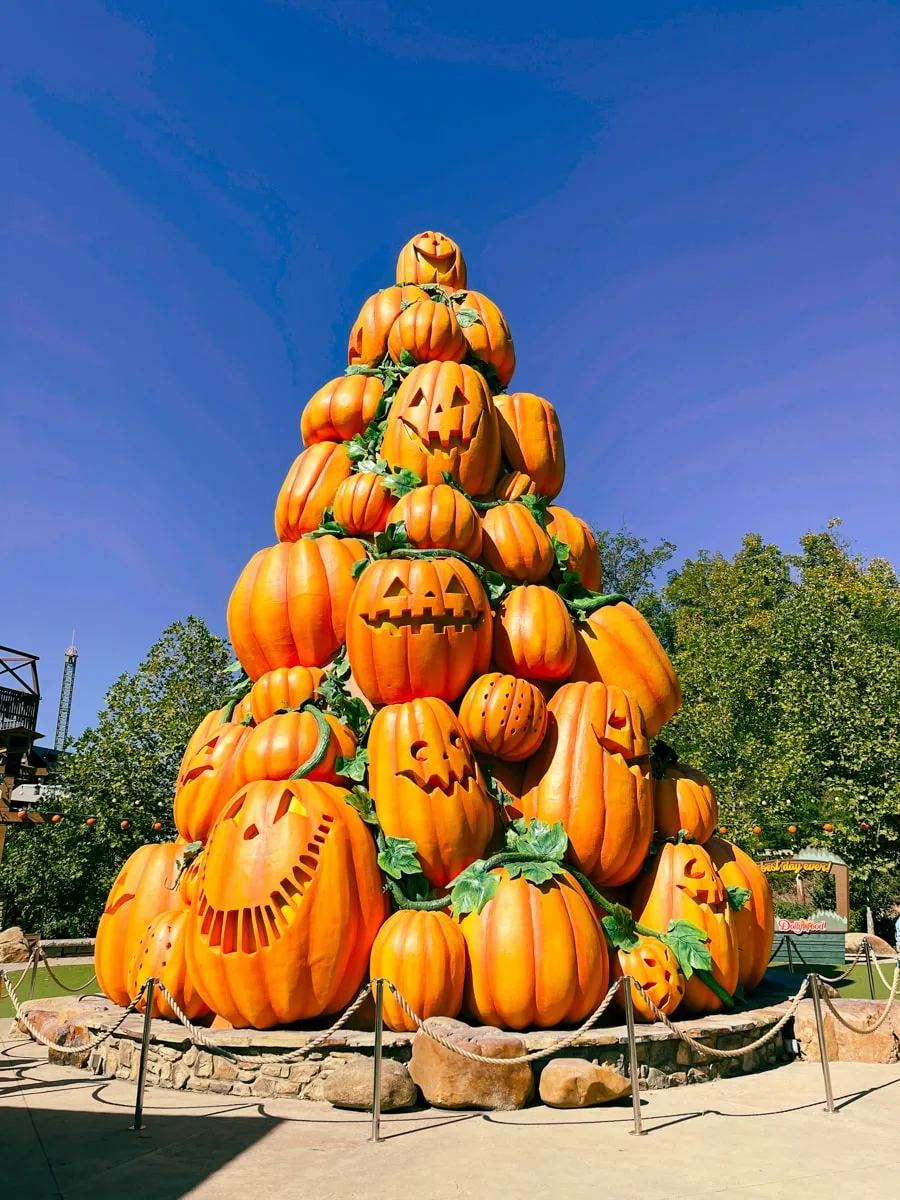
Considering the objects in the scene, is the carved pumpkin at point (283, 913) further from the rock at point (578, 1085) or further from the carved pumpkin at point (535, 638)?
the carved pumpkin at point (535, 638)

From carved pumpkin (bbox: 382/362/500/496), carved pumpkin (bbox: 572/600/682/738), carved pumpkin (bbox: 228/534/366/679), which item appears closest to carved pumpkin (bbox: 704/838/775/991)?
carved pumpkin (bbox: 572/600/682/738)

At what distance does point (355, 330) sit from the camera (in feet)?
38.8

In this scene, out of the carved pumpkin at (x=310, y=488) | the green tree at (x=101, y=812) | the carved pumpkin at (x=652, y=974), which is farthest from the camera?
the green tree at (x=101, y=812)

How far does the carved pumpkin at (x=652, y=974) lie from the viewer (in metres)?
7.21

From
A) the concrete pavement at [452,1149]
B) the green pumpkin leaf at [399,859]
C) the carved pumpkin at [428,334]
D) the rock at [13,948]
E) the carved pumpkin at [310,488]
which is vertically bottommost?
the rock at [13,948]

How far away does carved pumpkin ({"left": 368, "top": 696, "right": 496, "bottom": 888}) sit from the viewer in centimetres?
744

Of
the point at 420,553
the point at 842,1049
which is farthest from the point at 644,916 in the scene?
the point at 420,553

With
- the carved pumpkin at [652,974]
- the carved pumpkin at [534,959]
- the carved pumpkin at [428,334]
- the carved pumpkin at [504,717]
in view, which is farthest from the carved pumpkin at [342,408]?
the carved pumpkin at [652,974]

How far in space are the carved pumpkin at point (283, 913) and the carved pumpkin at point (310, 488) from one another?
4.01m

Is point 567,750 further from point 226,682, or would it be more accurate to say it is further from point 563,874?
point 226,682

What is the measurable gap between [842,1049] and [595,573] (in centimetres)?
526

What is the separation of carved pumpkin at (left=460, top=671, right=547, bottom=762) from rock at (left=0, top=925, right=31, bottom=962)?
12379mm

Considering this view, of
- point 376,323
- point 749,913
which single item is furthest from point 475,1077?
point 376,323

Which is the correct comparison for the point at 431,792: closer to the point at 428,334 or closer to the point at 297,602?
the point at 297,602
